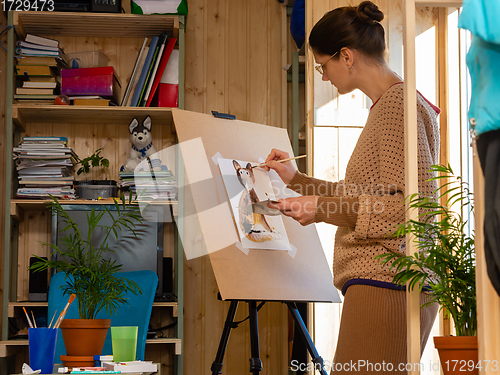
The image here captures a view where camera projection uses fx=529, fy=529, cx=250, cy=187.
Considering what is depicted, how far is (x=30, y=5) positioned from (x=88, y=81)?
19.0 inches

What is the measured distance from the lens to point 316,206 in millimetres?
1412

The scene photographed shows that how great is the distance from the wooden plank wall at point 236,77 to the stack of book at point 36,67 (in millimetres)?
742

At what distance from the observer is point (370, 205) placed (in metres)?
1.32

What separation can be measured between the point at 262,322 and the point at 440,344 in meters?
2.09

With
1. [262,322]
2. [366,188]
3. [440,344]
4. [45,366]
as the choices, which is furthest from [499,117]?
[262,322]

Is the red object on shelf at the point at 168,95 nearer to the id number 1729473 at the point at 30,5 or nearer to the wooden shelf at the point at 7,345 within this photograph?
the id number 1729473 at the point at 30,5

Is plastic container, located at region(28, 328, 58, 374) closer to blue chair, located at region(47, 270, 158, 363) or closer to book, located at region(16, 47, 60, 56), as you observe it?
blue chair, located at region(47, 270, 158, 363)

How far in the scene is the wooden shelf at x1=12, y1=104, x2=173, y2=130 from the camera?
2703 millimetres

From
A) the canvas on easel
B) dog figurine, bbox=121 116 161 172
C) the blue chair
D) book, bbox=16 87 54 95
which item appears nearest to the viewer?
the canvas on easel

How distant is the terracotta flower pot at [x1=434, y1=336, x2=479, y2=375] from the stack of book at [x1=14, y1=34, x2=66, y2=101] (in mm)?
2379

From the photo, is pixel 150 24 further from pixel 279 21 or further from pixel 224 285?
pixel 224 285

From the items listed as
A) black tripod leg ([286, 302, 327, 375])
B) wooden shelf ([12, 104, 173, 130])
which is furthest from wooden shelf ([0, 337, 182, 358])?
Result: wooden shelf ([12, 104, 173, 130])

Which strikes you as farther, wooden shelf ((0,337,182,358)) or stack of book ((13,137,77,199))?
stack of book ((13,137,77,199))

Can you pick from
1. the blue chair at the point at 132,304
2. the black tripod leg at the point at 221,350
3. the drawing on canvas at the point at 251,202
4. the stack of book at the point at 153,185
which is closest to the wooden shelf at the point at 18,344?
the blue chair at the point at 132,304
